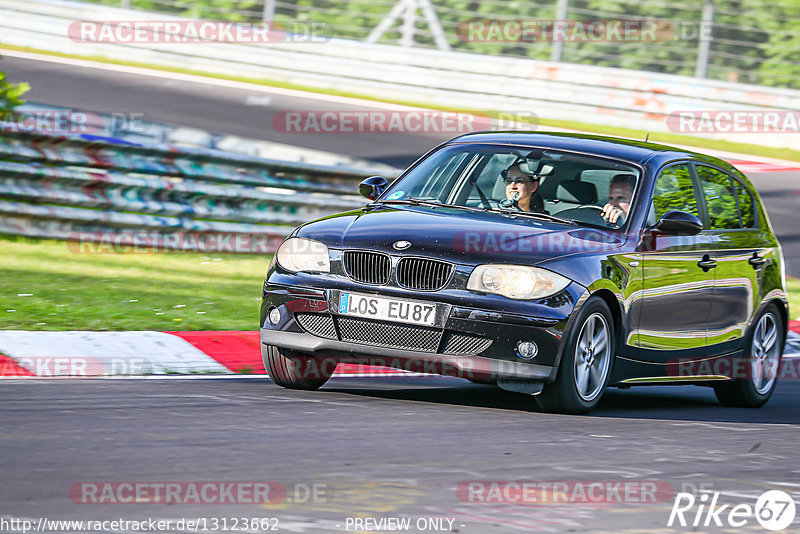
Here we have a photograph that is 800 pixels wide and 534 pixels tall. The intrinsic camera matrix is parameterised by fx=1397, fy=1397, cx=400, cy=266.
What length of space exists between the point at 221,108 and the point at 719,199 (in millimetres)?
15703

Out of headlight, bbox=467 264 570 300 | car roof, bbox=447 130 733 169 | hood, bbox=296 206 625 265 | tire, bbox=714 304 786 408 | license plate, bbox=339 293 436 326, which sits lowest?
tire, bbox=714 304 786 408

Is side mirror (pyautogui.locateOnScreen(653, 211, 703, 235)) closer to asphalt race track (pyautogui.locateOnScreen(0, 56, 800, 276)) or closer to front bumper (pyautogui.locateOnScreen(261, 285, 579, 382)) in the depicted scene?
front bumper (pyautogui.locateOnScreen(261, 285, 579, 382))

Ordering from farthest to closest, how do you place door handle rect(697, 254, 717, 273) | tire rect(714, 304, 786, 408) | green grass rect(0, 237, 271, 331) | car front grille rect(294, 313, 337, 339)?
green grass rect(0, 237, 271, 331) → tire rect(714, 304, 786, 408) → door handle rect(697, 254, 717, 273) → car front grille rect(294, 313, 337, 339)

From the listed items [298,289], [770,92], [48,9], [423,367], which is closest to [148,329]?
[298,289]

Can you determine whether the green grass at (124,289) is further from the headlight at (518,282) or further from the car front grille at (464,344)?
the headlight at (518,282)

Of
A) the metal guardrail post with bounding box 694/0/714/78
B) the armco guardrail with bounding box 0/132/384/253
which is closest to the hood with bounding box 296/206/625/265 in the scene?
the armco guardrail with bounding box 0/132/384/253

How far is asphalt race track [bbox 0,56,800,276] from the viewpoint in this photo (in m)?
21.6

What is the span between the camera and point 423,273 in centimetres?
731

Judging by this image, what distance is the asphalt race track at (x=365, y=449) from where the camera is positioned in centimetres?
504

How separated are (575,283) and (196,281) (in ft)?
18.4

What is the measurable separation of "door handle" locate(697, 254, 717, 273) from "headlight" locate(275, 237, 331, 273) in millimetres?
2449

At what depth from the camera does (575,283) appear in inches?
287

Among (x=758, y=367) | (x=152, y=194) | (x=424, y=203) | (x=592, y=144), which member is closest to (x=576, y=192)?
(x=592, y=144)

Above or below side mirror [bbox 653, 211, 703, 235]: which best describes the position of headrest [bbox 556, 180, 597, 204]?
above
